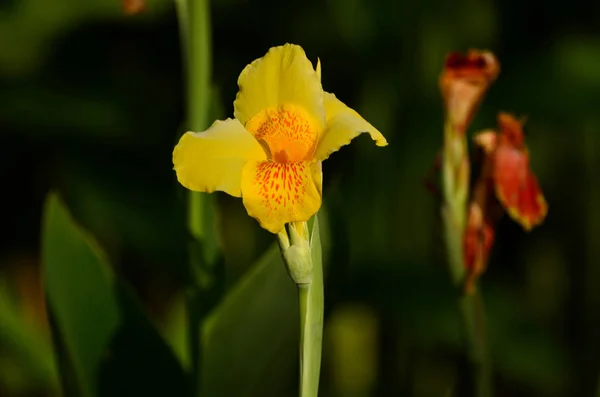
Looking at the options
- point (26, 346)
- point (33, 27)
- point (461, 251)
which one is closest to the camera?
point (461, 251)

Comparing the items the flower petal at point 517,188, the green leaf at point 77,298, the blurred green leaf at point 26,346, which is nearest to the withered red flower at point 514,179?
the flower petal at point 517,188

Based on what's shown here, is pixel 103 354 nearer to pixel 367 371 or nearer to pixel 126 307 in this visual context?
pixel 126 307

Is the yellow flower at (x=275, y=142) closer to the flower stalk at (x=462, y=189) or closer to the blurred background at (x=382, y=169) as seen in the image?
the flower stalk at (x=462, y=189)

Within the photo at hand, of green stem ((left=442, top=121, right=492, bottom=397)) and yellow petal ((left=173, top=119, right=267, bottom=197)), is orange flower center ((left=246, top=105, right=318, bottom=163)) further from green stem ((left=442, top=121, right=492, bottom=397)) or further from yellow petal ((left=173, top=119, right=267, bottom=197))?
green stem ((left=442, top=121, right=492, bottom=397))

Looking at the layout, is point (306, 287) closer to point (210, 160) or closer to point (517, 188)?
point (210, 160)

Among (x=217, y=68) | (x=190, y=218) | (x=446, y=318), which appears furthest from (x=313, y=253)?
(x=217, y=68)

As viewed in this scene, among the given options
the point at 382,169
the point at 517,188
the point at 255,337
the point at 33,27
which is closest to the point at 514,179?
the point at 517,188

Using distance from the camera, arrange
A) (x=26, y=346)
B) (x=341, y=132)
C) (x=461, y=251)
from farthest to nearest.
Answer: (x=26, y=346) < (x=461, y=251) < (x=341, y=132)
